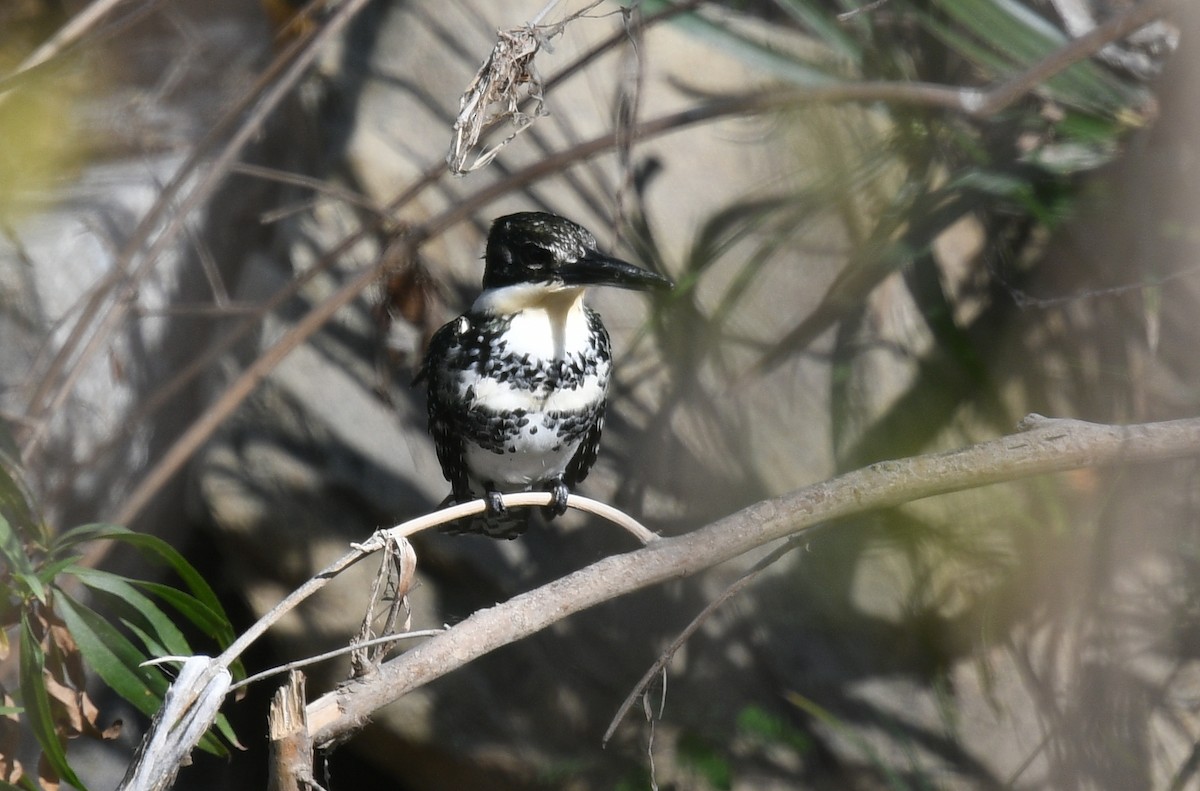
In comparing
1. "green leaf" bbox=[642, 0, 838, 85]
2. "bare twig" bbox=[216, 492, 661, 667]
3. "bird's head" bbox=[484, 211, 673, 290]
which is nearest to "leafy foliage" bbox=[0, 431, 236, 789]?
"bare twig" bbox=[216, 492, 661, 667]

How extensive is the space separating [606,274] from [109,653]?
0.92 metres

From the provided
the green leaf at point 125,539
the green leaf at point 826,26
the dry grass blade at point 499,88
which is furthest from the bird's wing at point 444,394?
the green leaf at point 826,26

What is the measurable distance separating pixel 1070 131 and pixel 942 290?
0.47 m

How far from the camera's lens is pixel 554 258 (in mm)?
1773

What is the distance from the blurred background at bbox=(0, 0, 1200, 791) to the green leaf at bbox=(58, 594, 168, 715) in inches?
36.3

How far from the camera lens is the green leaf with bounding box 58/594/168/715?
1482 millimetres

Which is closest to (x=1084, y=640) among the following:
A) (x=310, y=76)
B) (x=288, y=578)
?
(x=288, y=578)

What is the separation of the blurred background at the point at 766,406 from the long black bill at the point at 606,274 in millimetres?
720

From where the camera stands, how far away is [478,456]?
6.62 ft

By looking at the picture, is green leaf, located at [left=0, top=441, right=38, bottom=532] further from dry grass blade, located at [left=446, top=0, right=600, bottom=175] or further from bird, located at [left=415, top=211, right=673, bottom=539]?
dry grass blade, located at [left=446, top=0, right=600, bottom=175]

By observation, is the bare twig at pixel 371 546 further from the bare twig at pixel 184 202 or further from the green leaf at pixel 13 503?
the bare twig at pixel 184 202

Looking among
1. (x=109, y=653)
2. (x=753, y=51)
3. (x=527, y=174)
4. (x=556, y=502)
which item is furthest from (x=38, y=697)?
(x=753, y=51)

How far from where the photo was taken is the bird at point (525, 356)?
1.79m

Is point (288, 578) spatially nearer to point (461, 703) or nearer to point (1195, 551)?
point (461, 703)
